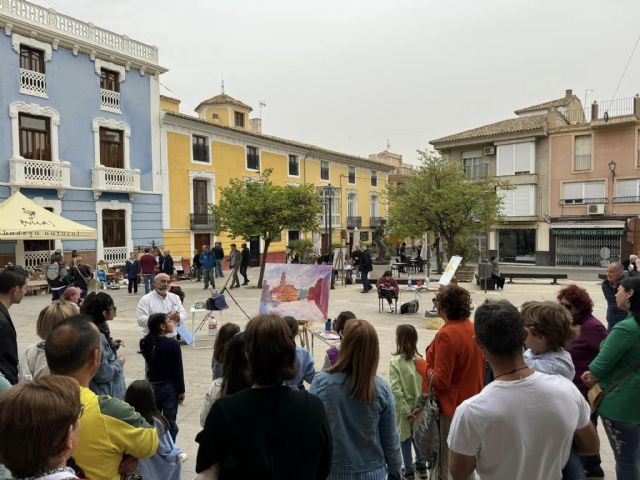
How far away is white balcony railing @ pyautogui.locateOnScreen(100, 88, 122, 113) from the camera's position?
2150cm

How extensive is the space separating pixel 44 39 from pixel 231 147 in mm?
11527

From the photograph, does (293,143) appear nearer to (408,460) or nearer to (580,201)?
(580,201)

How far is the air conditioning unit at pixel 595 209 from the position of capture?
101ft

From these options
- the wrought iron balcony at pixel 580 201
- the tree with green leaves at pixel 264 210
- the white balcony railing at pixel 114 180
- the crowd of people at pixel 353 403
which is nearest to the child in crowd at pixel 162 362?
the crowd of people at pixel 353 403

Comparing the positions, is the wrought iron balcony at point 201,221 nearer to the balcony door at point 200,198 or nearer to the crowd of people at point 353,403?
the balcony door at point 200,198

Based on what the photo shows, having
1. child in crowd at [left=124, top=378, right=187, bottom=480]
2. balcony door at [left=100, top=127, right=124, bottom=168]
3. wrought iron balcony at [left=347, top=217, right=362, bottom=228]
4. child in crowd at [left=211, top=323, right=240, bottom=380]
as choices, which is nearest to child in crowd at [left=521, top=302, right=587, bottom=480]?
child in crowd at [left=211, top=323, right=240, bottom=380]

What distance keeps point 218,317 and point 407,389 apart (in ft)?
30.4

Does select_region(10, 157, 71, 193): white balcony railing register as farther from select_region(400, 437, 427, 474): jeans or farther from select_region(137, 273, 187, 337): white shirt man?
Answer: select_region(400, 437, 427, 474): jeans

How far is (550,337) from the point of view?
9.38 ft

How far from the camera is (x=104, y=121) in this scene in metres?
21.4

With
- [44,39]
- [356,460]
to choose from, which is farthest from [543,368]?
[44,39]

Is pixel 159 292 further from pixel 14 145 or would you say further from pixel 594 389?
pixel 14 145

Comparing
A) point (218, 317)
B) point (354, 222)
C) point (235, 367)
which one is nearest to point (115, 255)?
point (218, 317)

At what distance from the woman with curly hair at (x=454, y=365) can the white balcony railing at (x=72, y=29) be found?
20.9 m
